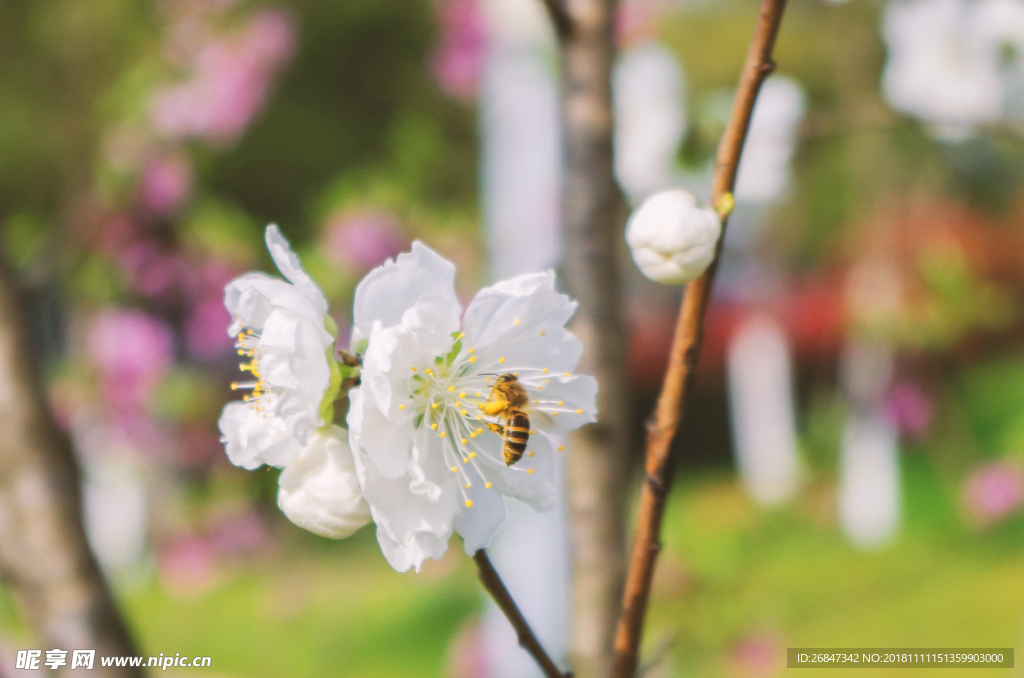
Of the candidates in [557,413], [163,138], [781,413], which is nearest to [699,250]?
[557,413]

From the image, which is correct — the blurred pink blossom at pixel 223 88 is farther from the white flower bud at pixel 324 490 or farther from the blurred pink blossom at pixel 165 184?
the white flower bud at pixel 324 490

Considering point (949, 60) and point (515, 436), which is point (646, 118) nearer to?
point (949, 60)

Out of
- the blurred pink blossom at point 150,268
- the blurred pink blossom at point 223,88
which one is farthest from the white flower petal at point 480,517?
the blurred pink blossom at point 150,268

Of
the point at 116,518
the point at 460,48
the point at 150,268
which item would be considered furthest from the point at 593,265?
the point at 116,518

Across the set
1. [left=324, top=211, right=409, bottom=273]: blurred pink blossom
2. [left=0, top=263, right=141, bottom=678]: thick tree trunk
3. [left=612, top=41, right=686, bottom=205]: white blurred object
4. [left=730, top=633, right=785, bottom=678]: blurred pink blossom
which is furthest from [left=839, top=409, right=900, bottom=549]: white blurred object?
[left=0, top=263, right=141, bottom=678]: thick tree trunk

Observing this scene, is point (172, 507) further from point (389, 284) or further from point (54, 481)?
point (389, 284)
